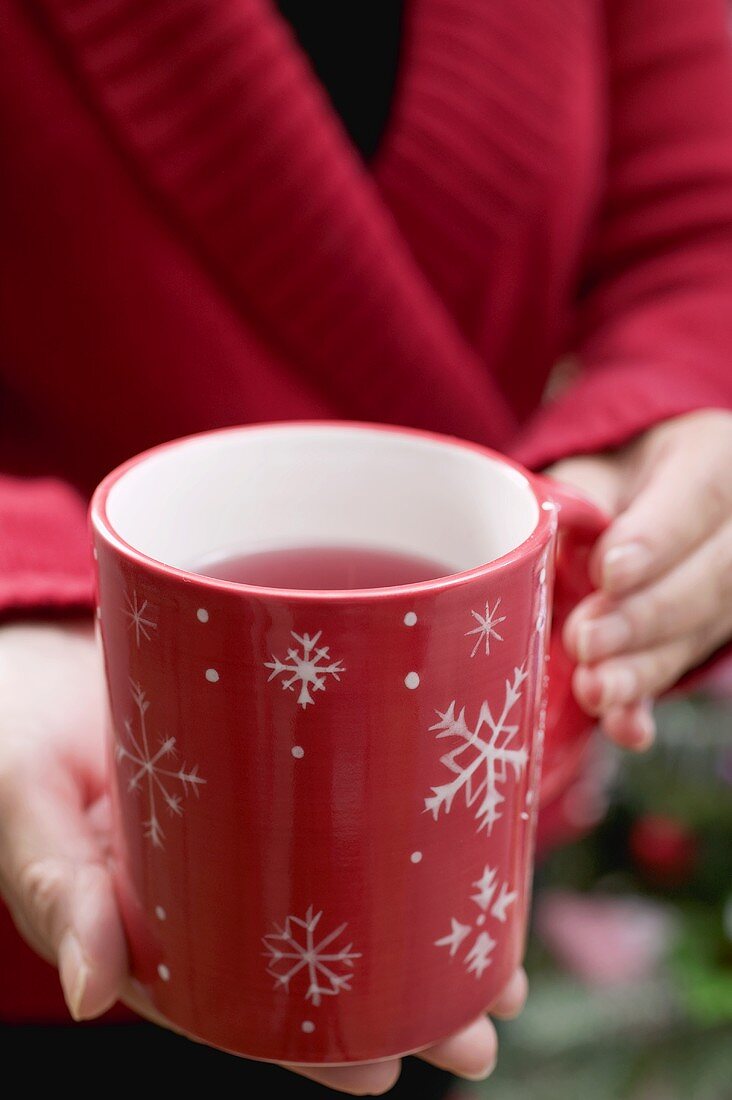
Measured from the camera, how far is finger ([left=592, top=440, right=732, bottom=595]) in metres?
0.51

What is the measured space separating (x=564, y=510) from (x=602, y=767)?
0.88 m

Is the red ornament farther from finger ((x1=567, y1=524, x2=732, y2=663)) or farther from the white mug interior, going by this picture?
the white mug interior

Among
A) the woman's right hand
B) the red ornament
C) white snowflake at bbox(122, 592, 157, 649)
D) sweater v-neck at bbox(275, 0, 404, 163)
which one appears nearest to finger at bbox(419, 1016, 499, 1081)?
the woman's right hand

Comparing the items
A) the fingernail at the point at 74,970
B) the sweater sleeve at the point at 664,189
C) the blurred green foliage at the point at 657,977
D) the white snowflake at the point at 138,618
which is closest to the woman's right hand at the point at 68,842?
the fingernail at the point at 74,970

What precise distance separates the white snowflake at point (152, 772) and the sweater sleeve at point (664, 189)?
1.48ft

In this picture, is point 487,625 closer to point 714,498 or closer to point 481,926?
point 481,926

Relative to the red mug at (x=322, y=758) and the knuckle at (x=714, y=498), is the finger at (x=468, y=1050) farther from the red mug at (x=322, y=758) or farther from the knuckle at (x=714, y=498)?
the knuckle at (x=714, y=498)

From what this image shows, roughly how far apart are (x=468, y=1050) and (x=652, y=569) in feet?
0.78

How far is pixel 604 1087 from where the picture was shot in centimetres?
121

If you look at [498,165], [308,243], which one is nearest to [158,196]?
[308,243]

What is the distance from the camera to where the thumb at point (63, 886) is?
452 mm

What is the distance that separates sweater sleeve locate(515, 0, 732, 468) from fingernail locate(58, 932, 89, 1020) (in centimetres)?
48

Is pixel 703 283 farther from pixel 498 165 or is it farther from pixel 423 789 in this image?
pixel 423 789

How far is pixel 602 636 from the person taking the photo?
0.52 m
